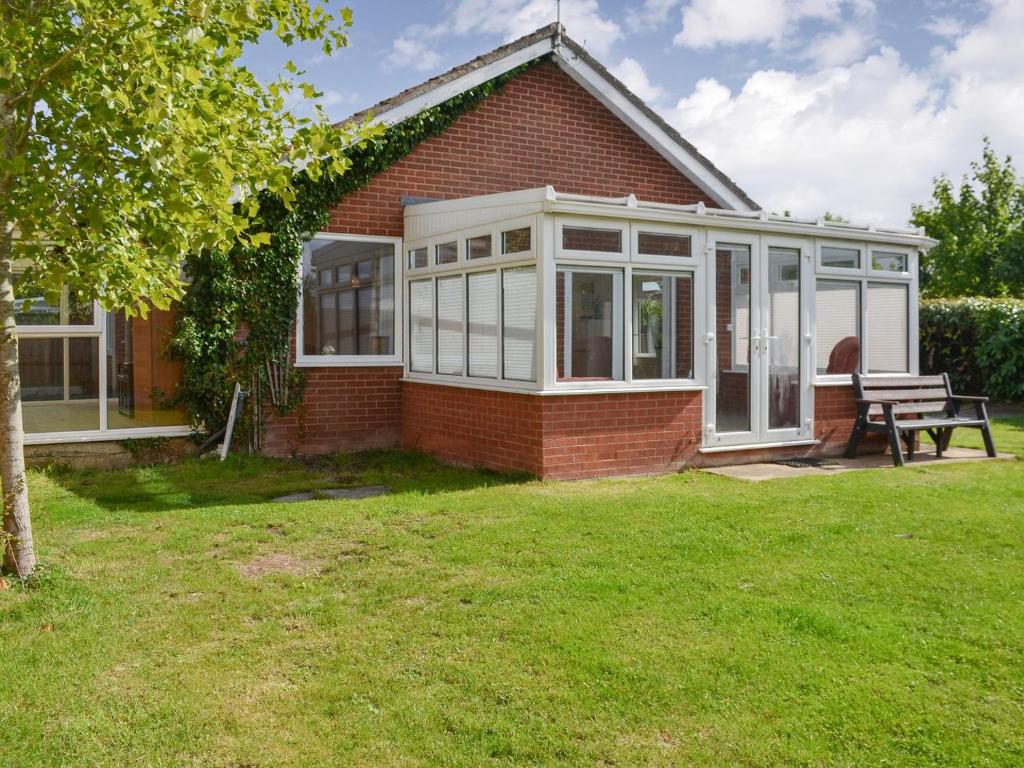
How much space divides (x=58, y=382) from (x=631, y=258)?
6.05m

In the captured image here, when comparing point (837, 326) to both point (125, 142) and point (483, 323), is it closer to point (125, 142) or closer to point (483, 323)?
point (483, 323)

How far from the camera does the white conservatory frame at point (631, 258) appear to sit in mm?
8781

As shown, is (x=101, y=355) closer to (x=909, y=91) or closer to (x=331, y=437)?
(x=331, y=437)

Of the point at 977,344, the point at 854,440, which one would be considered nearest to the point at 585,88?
the point at 854,440

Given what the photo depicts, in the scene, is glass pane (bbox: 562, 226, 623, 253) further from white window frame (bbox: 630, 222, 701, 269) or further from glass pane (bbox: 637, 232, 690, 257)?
glass pane (bbox: 637, 232, 690, 257)

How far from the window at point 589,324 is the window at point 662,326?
0.69ft

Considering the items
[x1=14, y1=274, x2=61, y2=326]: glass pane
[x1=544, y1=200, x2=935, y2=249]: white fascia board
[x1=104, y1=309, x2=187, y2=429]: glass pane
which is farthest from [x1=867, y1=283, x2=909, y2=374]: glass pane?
[x1=14, y1=274, x2=61, y2=326]: glass pane

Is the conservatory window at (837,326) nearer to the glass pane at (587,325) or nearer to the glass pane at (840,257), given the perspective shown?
the glass pane at (840,257)

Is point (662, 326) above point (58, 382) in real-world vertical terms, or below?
above

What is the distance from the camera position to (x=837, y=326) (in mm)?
10914

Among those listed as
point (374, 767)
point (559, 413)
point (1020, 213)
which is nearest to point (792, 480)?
point (559, 413)

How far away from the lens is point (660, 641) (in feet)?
14.8

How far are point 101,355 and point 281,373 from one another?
192 centimetres

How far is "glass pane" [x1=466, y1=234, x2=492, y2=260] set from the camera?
973 centimetres
